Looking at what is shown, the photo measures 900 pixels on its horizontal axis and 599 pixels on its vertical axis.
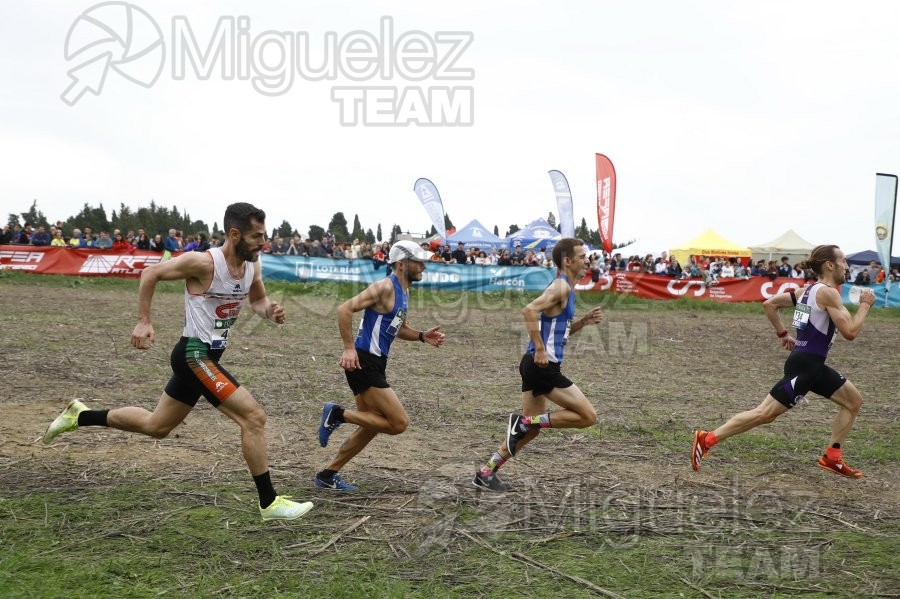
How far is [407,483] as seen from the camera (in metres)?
6.14

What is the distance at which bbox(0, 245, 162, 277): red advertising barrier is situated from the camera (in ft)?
76.0

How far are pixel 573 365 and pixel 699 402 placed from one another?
3.43 meters

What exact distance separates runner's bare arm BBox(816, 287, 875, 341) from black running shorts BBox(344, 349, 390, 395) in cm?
403

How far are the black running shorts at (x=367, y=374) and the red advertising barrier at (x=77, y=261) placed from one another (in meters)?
19.5

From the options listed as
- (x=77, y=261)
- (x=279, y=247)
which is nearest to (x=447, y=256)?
(x=279, y=247)

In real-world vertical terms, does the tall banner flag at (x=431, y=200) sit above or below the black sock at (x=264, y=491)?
above

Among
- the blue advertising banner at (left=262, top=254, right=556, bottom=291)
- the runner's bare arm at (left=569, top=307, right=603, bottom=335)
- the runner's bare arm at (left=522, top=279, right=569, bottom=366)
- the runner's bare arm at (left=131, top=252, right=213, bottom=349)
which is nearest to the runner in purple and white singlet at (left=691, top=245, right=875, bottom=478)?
the runner's bare arm at (left=569, top=307, right=603, bottom=335)

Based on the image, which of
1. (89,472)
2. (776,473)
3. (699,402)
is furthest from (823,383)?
(89,472)

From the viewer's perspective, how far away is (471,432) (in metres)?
8.05

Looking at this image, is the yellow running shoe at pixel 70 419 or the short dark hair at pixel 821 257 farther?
the short dark hair at pixel 821 257

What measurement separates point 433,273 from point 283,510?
2042 cm

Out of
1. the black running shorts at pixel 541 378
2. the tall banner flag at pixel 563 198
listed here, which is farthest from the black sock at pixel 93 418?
the tall banner flag at pixel 563 198

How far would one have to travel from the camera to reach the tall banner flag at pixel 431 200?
102 ft

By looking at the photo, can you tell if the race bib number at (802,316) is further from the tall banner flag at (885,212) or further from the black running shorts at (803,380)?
the tall banner flag at (885,212)
